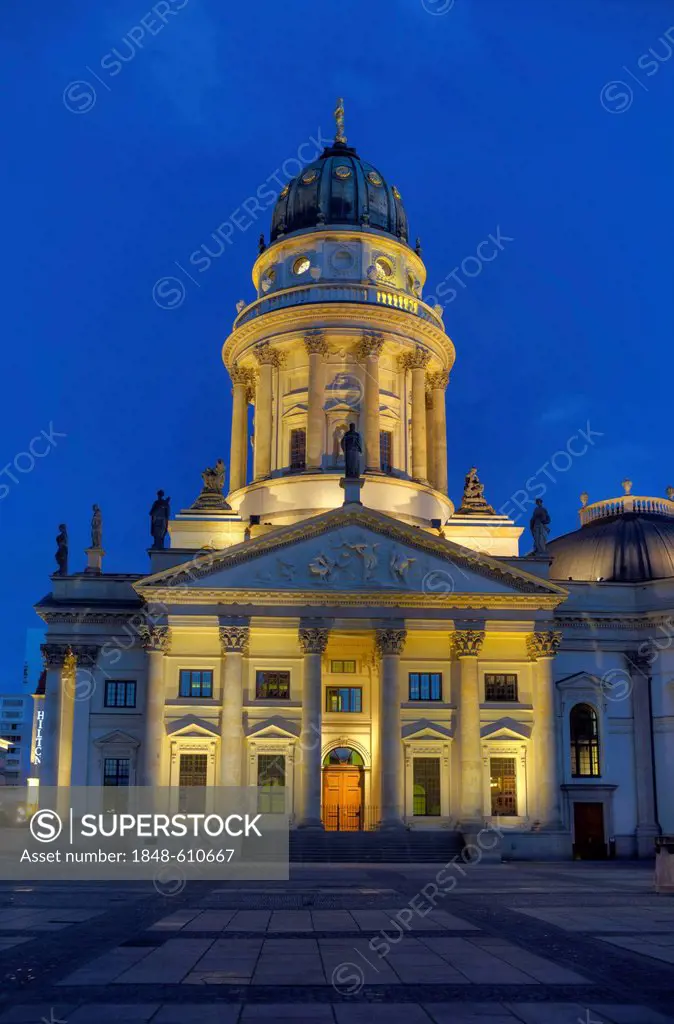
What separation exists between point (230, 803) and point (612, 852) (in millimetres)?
21087

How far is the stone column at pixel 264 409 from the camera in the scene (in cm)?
7175

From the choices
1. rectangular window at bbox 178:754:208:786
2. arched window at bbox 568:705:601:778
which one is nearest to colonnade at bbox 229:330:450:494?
arched window at bbox 568:705:601:778

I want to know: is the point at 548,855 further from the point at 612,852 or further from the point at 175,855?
the point at 175,855

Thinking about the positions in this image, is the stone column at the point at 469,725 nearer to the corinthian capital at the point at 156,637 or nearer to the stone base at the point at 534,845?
the stone base at the point at 534,845

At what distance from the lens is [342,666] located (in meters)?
60.7

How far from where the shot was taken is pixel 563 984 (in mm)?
17016

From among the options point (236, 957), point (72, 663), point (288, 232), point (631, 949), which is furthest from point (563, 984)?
point (288, 232)

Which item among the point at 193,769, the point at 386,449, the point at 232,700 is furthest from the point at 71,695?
the point at 386,449

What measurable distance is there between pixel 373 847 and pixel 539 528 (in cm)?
2032

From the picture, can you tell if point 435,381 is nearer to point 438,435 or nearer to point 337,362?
point 438,435

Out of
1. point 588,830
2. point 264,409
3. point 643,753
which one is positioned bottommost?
point 588,830

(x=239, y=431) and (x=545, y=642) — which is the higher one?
(x=239, y=431)

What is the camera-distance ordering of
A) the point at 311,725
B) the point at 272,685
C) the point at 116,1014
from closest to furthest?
the point at 116,1014 → the point at 311,725 → the point at 272,685

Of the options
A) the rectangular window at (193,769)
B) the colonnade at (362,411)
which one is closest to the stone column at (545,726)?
the colonnade at (362,411)
